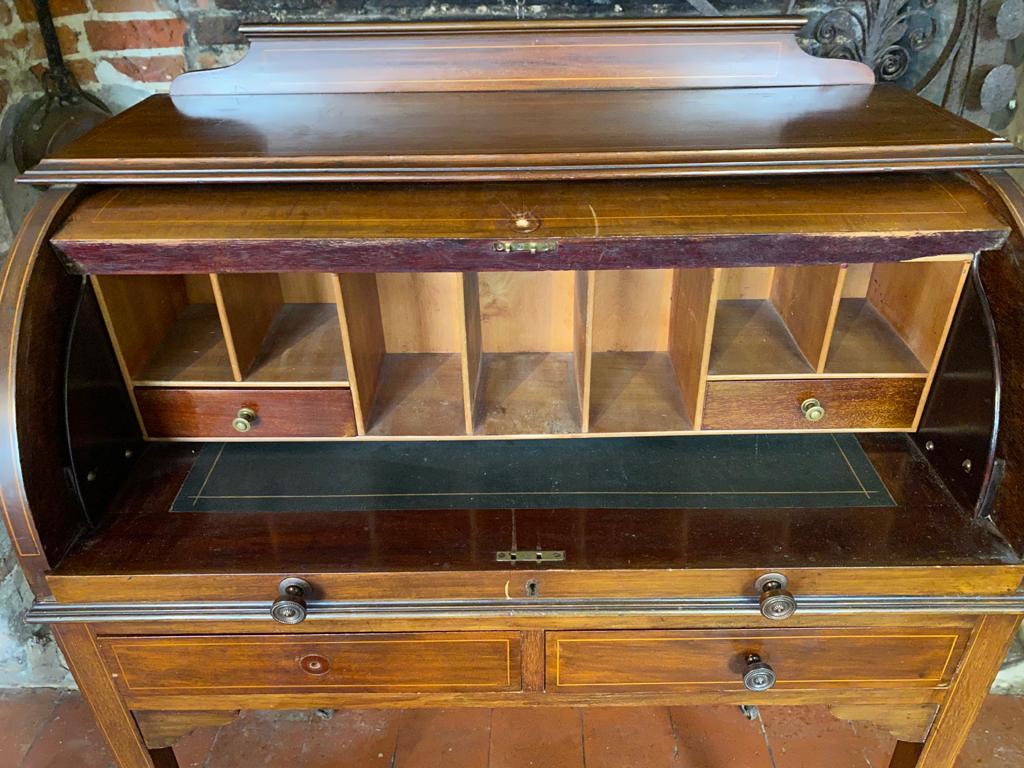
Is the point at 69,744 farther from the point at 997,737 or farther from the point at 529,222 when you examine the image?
the point at 997,737

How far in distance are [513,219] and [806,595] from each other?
71cm

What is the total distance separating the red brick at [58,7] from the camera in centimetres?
149

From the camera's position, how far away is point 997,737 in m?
1.91

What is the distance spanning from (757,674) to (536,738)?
890mm

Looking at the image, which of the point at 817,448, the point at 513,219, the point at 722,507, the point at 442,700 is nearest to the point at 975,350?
the point at 817,448

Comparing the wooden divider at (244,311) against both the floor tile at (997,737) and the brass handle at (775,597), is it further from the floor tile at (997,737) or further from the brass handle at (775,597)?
the floor tile at (997,737)

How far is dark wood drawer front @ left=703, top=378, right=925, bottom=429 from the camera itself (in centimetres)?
130

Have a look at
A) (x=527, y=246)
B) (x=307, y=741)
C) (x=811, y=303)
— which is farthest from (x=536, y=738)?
(x=527, y=246)

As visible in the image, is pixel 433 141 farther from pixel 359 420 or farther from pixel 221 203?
pixel 359 420

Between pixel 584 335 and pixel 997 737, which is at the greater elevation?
pixel 584 335

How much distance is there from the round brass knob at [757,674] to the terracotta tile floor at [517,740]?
30.4 inches

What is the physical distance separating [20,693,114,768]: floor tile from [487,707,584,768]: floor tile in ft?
3.09

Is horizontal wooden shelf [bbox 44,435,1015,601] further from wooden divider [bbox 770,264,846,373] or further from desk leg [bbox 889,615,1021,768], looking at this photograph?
wooden divider [bbox 770,264,846,373]

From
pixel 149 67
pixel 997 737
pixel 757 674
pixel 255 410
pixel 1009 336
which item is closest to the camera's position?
pixel 1009 336
